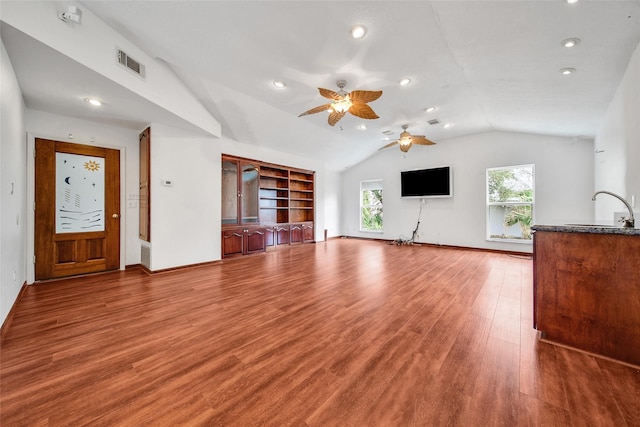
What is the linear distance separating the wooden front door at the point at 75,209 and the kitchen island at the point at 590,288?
6072 millimetres

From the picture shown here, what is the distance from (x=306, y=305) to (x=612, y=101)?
515cm

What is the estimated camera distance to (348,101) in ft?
11.7

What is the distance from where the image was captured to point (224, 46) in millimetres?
3100

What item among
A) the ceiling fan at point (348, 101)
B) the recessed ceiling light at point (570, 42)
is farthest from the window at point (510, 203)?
the ceiling fan at point (348, 101)

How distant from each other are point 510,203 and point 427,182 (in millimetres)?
2094

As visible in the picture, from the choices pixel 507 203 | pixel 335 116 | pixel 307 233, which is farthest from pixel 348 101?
pixel 507 203

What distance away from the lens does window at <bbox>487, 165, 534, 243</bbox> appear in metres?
5.96

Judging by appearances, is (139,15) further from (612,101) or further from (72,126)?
(612,101)

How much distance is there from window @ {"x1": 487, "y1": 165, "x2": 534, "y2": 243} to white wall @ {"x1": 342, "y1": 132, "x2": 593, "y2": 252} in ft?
0.49

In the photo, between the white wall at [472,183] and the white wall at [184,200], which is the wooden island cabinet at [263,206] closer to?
the white wall at [184,200]

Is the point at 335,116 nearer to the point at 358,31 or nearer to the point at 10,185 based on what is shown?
the point at 358,31

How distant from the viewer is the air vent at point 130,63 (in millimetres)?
2885

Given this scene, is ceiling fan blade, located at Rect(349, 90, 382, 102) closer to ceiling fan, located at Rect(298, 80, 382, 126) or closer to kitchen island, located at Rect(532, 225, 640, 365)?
ceiling fan, located at Rect(298, 80, 382, 126)

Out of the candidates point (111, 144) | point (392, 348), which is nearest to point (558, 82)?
point (392, 348)
